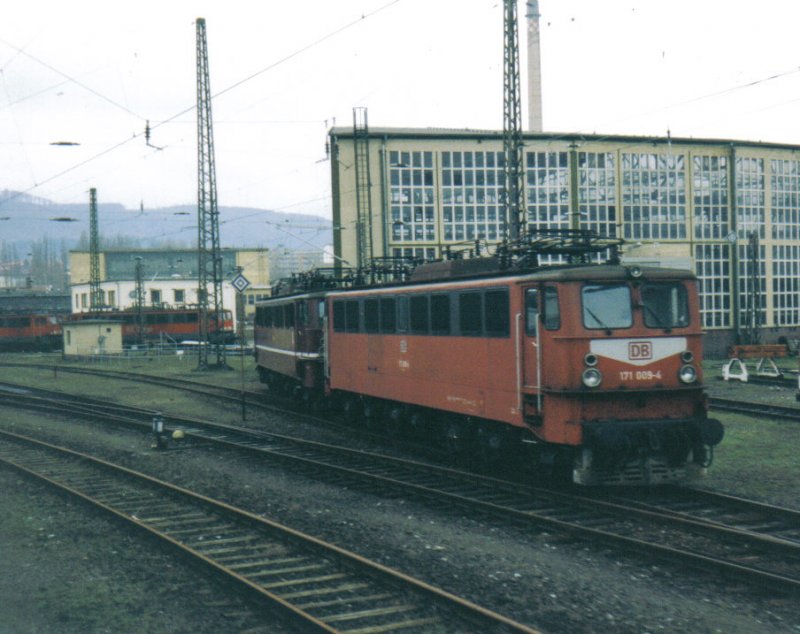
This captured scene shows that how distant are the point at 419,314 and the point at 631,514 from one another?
6089 millimetres

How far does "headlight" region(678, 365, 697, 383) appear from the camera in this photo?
472 inches

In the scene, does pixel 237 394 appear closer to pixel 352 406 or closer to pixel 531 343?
pixel 352 406

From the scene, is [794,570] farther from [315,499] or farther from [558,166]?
[558,166]

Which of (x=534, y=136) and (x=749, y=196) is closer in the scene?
(x=534, y=136)

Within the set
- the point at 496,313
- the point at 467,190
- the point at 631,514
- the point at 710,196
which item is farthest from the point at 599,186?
the point at 631,514

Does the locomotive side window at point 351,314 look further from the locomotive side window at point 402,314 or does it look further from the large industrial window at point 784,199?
the large industrial window at point 784,199

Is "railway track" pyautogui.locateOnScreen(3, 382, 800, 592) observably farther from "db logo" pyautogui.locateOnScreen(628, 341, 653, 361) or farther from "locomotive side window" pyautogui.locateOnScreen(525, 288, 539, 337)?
"locomotive side window" pyautogui.locateOnScreen(525, 288, 539, 337)

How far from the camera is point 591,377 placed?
37.9 feet

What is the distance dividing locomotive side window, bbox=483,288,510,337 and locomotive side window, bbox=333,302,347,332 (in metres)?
6.92

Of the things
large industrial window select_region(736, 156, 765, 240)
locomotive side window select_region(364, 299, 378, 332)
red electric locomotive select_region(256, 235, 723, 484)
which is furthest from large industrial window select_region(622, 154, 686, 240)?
Answer: red electric locomotive select_region(256, 235, 723, 484)

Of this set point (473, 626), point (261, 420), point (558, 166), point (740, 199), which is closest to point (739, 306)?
point (740, 199)

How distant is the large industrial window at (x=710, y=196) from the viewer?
5647cm

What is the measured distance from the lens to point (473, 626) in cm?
749

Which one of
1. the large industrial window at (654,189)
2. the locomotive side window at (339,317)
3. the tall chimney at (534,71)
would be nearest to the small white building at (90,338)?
the large industrial window at (654,189)
